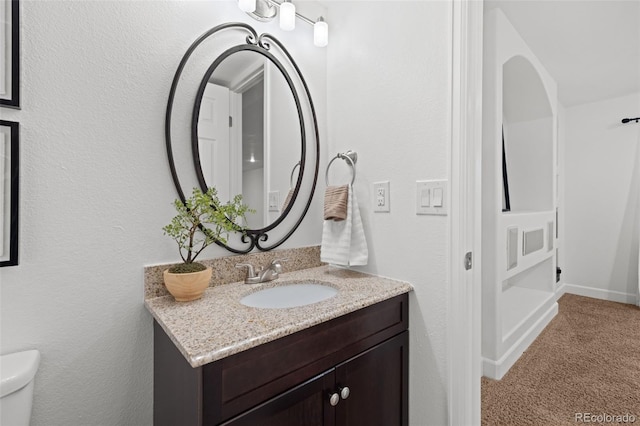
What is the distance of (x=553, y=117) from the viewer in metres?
2.69

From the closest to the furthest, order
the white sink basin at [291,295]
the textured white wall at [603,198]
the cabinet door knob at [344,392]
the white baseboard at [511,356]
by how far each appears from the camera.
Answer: the cabinet door knob at [344,392], the white sink basin at [291,295], the white baseboard at [511,356], the textured white wall at [603,198]

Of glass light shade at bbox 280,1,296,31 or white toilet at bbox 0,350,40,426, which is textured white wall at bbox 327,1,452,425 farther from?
white toilet at bbox 0,350,40,426

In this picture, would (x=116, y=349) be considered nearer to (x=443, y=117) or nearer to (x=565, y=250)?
(x=443, y=117)

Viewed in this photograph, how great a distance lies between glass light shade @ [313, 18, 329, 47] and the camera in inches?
59.2

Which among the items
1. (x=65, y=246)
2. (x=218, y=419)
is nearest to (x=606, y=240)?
(x=218, y=419)

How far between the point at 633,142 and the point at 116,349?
467 cm

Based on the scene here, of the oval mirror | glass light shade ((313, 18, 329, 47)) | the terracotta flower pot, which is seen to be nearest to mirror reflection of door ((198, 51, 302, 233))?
the oval mirror

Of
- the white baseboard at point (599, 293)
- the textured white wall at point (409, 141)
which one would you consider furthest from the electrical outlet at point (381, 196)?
the white baseboard at point (599, 293)

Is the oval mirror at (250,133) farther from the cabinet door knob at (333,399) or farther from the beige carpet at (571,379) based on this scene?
the beige carpet at (571,379)

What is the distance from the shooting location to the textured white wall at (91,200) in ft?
2.92

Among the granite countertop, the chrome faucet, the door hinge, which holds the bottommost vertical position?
the granite countertop

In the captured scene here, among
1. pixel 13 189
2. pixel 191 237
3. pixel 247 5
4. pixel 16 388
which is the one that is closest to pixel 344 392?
pixel 191 237

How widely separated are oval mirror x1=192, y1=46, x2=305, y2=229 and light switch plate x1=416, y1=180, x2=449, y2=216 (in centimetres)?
61

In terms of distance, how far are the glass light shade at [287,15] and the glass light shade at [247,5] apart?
15 cm
